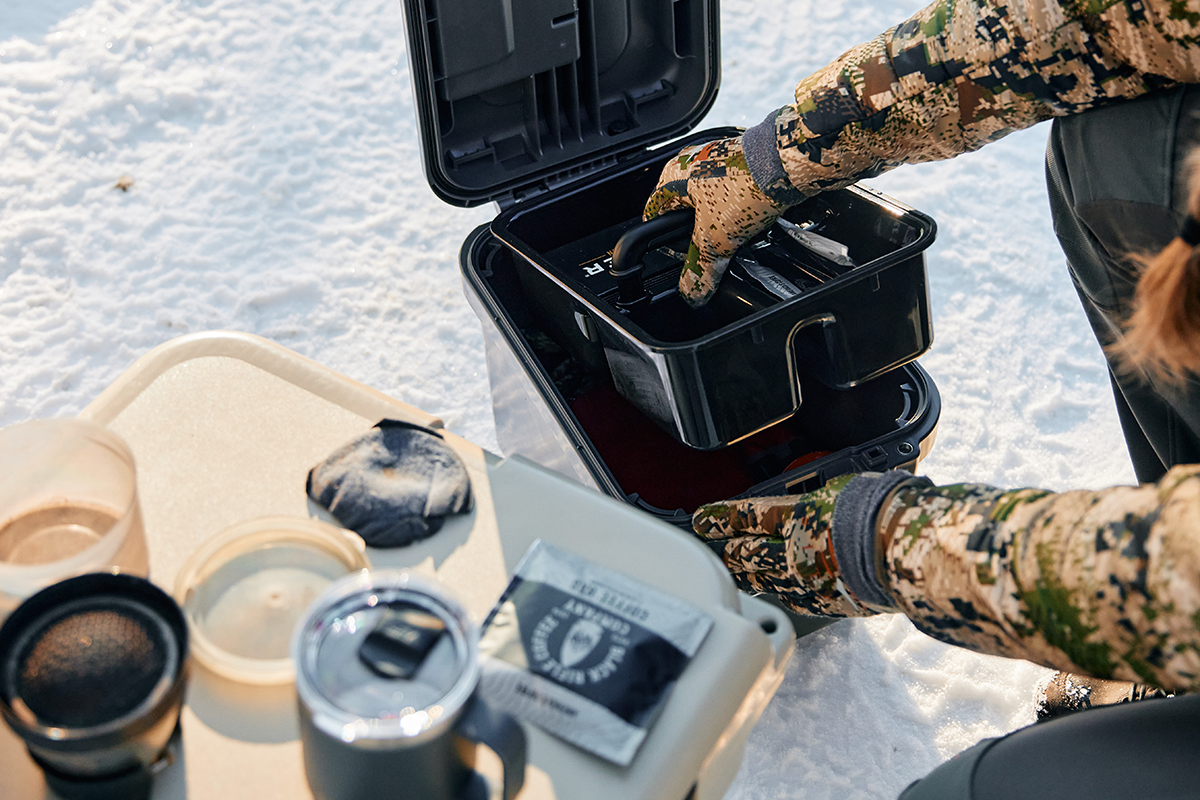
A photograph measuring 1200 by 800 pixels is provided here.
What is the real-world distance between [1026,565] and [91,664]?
498 mm

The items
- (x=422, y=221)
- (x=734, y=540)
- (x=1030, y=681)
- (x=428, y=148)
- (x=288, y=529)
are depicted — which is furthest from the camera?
(x=422, y=221)

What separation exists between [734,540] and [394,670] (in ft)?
1.77

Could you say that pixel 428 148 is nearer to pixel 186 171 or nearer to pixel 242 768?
pixel 242 768

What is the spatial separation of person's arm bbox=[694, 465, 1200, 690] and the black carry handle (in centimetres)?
40

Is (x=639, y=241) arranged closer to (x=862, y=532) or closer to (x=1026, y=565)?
(x=862, y=532)

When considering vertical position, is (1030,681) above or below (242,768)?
below

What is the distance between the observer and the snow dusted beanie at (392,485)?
0.52 metres

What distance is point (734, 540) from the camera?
89 centimetres

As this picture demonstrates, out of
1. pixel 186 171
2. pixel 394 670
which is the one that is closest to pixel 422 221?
pixel 186 171

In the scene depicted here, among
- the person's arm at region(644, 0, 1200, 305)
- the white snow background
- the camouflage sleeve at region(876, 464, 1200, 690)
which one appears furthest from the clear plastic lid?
the white snow background

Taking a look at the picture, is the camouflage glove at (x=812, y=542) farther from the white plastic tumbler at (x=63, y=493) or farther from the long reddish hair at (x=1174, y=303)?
the white plastic tumbler at (x=63, y=493)

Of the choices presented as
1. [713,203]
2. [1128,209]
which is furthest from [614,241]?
[1128,209]

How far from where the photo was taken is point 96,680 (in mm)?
403

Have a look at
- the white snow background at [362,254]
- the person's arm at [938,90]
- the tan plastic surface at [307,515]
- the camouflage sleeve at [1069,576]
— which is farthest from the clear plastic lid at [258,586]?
the white snow background at [362,254]
